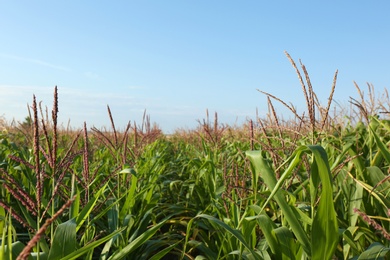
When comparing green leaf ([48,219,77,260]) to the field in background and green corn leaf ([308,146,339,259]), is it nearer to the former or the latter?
the field in background

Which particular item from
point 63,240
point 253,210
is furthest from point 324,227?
point 63,240

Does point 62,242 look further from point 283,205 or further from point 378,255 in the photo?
point 378,255

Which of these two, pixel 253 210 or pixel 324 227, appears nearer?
pixel 324 227

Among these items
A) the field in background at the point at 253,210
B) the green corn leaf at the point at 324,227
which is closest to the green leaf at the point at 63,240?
the field in background at the point at 253,210

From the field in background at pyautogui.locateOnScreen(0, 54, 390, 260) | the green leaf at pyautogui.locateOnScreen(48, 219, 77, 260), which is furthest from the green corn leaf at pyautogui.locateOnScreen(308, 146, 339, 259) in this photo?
the green leaf at pyautogui.locateOnScreen(48, 219, 77, 260)

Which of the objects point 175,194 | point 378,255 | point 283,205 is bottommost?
point 175,194

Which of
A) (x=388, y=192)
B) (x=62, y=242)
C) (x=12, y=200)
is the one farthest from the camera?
(x=12, y=200)

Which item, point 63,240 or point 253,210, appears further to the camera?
point 253,210

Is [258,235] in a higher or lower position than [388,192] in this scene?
lower

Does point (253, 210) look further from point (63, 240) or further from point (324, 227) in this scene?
point (63, 240)

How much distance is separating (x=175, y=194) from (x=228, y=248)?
76.4 inches

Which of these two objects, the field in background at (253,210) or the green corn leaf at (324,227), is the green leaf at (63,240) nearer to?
the field in background at (253,210)

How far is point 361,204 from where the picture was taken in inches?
80.7

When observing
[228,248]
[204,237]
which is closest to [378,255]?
[228,248]
